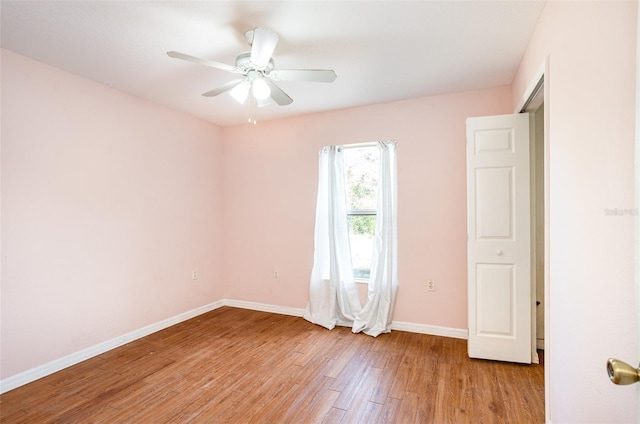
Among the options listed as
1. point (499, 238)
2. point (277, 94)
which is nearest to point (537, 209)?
point (499, 238)

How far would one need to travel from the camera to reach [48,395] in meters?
2.29

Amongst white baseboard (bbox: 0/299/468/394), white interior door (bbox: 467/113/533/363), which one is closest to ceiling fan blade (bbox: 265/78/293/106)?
white interior door (bbox: 467/113/533/363)

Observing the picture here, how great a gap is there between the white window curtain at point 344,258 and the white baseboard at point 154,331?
0.31m

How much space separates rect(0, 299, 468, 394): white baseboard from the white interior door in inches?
23.9

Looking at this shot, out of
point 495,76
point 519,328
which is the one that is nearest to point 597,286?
point 519,328

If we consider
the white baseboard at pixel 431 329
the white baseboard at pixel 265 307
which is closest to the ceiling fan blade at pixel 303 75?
the white baseboard at pixel 431 329

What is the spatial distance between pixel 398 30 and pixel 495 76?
1.28 metres

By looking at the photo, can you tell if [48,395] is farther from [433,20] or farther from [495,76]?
[495,76]

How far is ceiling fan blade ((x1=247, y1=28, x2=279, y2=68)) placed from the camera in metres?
1.84

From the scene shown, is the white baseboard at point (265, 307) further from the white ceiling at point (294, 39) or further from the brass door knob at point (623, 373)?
the brass door knob at point (623, 373)

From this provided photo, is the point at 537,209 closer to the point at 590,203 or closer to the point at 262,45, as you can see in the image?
the point at 590,203

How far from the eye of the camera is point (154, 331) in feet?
11.4

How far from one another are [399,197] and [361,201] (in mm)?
493

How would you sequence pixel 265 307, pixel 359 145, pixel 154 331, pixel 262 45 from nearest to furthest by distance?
1. pixel 262 45
2. pixel 154 331
3. pixel 359 145
4. pixel 265 307
